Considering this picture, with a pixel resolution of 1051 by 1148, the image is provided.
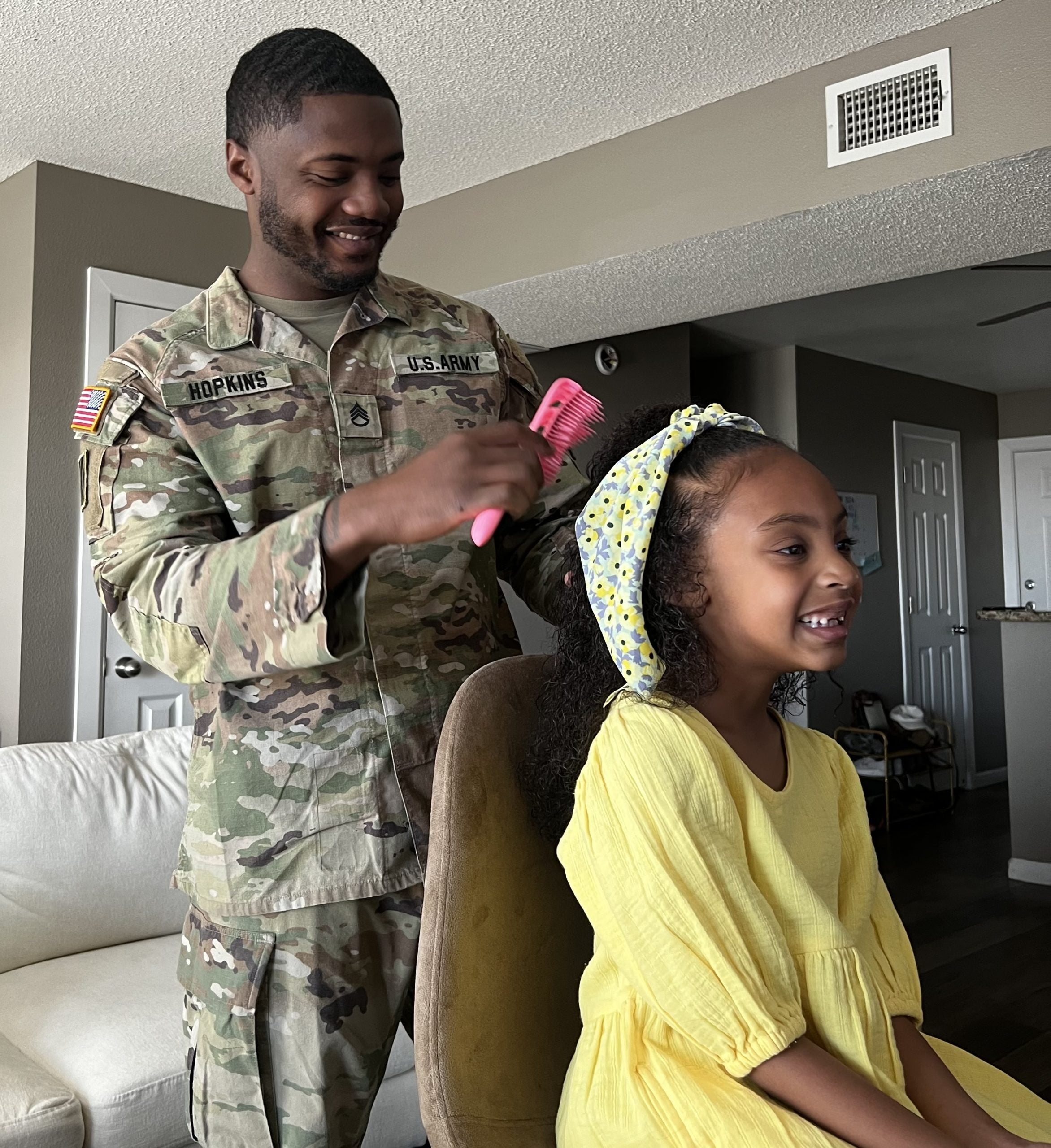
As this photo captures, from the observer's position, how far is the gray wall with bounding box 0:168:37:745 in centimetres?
360

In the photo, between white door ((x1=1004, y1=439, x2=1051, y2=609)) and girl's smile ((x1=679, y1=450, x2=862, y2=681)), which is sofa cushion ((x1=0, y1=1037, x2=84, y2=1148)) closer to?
girl's smile ((x1=679, y1=450, x2=862, y2=681))

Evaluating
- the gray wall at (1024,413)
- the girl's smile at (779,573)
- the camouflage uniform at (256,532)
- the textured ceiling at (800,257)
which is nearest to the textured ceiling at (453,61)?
the textured ceiling at (800,257)

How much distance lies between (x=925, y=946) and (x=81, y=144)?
3816mm

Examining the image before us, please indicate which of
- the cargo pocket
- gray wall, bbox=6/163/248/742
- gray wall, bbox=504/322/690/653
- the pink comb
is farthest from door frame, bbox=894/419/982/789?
the cargo pocket

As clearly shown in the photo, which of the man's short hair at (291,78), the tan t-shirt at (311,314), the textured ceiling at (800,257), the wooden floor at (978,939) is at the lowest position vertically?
the wooden floor at (978,939)

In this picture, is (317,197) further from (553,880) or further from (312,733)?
(553,880)

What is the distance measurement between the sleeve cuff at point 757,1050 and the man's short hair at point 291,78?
2.93 feet

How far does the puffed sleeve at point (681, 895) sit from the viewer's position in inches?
34.0

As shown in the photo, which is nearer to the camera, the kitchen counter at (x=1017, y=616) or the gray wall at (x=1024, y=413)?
the kitchen counter at (x=1017, y=616)

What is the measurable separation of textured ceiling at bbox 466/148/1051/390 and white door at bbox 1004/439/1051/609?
4.62 m

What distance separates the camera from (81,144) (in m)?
3.50

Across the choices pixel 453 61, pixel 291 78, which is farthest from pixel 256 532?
pixel 453 61

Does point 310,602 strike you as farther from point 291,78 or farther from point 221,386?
point 291,78

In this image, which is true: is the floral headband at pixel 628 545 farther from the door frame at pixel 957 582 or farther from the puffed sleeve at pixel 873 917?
the door frame at pixel 957 582
